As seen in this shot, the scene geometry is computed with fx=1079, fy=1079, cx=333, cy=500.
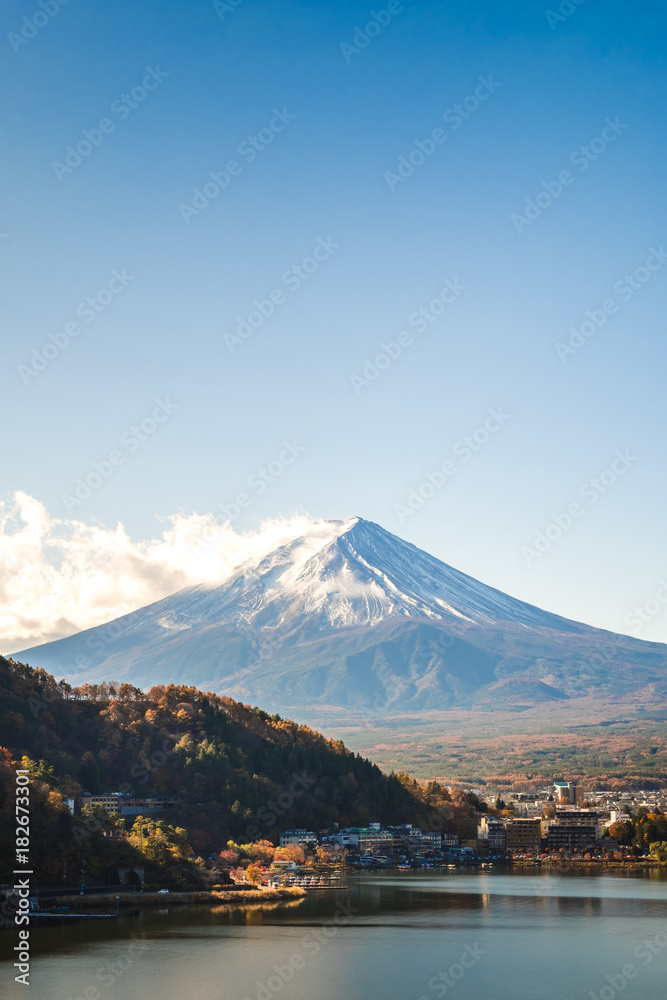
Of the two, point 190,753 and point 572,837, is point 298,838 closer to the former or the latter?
point 190,753

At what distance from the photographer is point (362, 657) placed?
607 feet

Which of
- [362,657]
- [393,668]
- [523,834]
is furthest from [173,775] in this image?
[393,668]

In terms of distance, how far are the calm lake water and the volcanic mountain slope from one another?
129 metres

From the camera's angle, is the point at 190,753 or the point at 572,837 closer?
the point at 190,753

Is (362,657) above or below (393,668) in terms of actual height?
above

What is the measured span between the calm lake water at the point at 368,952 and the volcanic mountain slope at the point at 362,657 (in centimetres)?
12874

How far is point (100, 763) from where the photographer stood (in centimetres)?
6088

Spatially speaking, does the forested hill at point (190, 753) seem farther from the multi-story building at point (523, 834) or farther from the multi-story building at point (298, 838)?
the multi-story building at point (523, 834)

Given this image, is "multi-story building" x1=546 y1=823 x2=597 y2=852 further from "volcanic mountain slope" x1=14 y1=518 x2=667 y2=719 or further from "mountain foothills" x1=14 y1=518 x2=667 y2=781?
"volcanic mountain slope" x1=14 y1=518 x2=667 y2=719

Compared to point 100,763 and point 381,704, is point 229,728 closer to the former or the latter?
point 100,763

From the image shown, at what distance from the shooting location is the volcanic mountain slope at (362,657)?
17675cm

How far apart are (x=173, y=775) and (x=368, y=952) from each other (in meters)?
31.6

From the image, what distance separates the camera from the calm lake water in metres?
27.8

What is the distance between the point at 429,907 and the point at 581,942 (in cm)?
874
